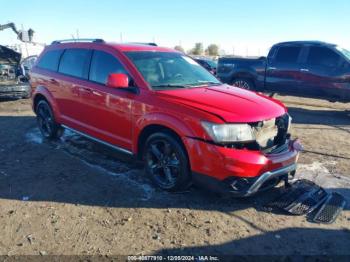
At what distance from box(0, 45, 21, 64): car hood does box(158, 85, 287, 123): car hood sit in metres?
9.62

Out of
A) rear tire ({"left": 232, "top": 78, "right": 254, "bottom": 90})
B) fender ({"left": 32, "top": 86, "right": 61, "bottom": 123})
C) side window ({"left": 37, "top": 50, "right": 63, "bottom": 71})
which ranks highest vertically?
side window ({"left": 37, "top": 50, "right": 63, "bottom": 71})

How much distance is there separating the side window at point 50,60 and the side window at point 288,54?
6895 mm

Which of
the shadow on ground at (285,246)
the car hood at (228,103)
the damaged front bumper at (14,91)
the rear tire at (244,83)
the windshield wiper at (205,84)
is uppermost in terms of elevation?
the windshield wiper at (205,84)

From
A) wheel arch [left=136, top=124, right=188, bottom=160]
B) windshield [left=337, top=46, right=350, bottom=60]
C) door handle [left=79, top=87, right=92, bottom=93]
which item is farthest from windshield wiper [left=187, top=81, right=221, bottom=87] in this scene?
windshield [left=337, top=46, right=350, bottom=60]

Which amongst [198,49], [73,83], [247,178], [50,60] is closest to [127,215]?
[247,178]

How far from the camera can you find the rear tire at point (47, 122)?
6.78 meters

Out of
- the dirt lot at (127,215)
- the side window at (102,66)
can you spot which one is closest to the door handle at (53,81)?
the side window at (102,66)

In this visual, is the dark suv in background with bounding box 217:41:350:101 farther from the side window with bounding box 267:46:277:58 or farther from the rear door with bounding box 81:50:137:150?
the rear door with bounding box 81:50:137:150

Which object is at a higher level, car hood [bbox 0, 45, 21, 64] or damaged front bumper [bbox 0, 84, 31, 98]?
car hood [bbox 0, 45, 21, 64]

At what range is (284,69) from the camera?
10852 mm

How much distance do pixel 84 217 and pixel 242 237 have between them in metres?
1.72

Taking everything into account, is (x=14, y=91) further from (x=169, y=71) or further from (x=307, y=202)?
(x=307, y=202)

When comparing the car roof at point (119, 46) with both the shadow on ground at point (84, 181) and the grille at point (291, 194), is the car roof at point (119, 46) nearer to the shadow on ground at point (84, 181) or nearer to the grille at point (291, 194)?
the shadow on ground at point (84, 181)

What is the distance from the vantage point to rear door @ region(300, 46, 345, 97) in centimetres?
998
